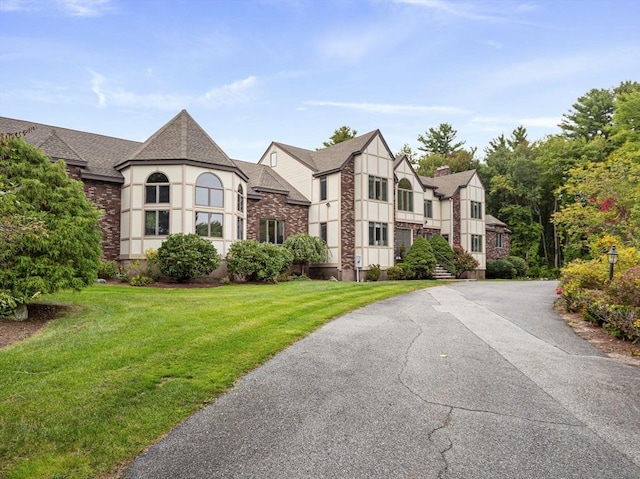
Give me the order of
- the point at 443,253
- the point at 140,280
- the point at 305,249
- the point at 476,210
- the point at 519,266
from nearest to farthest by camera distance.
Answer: the point at 140,280 < the point at 305,249 < the point at 443,253 < the point at 476,210 < the point at 519,266

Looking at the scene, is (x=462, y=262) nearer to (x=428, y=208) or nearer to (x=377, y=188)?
(x=428, y=208)

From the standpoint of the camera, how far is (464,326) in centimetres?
945

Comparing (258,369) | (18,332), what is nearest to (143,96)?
(18,332)

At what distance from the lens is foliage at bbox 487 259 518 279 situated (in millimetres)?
34969

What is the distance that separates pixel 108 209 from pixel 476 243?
27.1 m

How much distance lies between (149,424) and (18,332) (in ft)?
18.9

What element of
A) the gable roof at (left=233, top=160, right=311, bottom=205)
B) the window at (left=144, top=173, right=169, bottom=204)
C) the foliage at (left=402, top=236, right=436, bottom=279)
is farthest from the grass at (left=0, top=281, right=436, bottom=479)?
the foliage at (left=402, top=236, right=436, bottom=279)

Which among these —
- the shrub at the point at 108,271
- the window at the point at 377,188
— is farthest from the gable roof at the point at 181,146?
the window at the point at 377,188

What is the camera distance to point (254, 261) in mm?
19094

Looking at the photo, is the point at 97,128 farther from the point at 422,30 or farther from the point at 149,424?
the point at 149,424

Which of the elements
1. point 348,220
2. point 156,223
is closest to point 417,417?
point 156,223

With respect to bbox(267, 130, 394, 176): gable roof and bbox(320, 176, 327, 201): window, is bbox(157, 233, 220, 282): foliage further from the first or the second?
bbox(267, 130, 394, 176): gable roof

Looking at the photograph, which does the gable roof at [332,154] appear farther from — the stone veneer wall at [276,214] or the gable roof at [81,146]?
the gable roof at [81,146]

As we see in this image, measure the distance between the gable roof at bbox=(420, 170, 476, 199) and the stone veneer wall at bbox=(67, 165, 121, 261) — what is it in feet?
72.0
